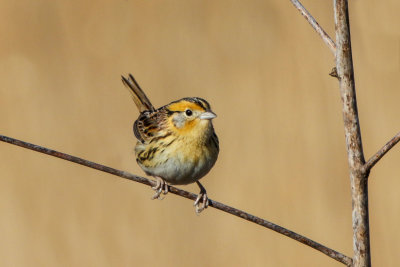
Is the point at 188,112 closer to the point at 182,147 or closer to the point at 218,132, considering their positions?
the point at 182,147

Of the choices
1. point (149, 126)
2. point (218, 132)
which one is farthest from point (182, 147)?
point (218, 132)

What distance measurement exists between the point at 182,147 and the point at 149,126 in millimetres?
415

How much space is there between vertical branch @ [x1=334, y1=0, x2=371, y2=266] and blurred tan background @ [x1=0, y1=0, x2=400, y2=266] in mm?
3627

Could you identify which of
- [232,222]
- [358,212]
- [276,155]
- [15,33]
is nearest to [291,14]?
[276,155]

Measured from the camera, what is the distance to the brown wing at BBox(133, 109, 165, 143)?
3.66m

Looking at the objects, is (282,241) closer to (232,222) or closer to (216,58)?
(232,222)

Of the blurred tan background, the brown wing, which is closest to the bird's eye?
the brown wing

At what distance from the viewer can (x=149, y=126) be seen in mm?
3791

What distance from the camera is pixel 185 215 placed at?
17.9 feet

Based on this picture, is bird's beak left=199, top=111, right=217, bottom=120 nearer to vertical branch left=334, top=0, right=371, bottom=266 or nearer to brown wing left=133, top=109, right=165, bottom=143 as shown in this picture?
brown wing left=133, top=109, right=165, bottom=143

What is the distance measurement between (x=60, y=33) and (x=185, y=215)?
1789 millimetres

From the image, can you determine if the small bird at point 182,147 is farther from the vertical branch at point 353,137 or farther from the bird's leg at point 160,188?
the vertical branch at point 353,137

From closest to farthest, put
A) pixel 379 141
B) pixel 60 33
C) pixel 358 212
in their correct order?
1. pixel 358 212
2. pixel 379 141
3. pixel 60 33

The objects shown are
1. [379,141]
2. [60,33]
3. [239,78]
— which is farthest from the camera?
[60,33]
